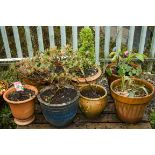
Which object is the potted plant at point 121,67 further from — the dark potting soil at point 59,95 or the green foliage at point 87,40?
the dark potting soil at point 59,95

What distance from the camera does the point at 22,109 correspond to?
318cm

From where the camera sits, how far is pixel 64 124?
3170mm

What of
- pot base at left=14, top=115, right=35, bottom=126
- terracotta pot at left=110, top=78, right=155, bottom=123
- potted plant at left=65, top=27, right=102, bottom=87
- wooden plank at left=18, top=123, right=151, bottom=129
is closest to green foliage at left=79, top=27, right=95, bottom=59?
potted plant at left=65, top=27, right=102, bottom=87

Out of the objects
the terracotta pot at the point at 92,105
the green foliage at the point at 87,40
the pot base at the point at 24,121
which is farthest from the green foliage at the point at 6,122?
the green foliage at the point at 87,40

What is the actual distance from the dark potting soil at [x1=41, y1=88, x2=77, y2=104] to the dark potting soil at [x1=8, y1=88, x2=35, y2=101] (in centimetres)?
18

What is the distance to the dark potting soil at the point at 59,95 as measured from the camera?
10.1ft

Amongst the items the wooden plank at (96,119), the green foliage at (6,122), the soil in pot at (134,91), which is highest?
the soil in pot at (134,91)

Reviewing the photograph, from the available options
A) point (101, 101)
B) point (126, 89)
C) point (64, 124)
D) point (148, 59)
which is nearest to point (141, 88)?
point (126, 89)

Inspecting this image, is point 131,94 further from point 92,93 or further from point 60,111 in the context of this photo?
point 60,111

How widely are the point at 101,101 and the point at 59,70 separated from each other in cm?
64

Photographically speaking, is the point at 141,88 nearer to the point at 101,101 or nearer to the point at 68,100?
the point at 101,101

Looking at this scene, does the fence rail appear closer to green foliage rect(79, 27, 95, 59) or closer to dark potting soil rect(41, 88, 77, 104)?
green foliage rect(79, 27, 95, 59)

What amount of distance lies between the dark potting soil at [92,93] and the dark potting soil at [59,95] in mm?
180

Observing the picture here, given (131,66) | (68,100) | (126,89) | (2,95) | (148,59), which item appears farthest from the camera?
(148,59)
